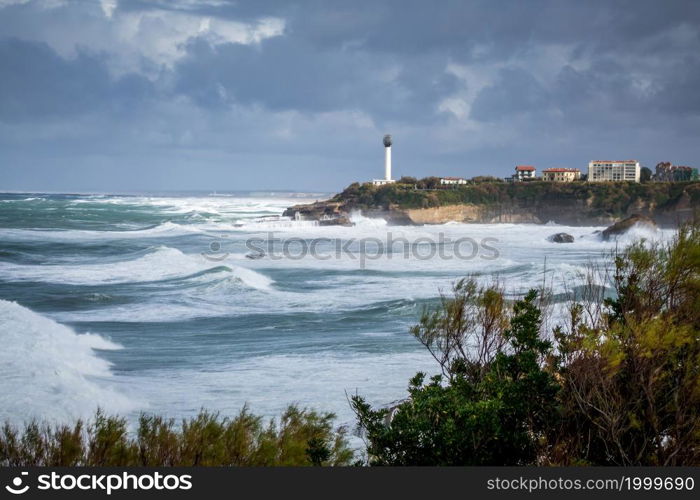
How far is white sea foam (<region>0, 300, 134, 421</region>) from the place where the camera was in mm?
13293

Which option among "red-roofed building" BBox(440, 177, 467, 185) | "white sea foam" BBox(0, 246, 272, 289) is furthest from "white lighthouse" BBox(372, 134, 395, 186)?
"white sea foam" BBox(0, 246, 272, 289)

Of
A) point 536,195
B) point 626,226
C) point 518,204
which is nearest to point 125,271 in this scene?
point 626,226

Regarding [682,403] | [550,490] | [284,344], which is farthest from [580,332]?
[284,344]

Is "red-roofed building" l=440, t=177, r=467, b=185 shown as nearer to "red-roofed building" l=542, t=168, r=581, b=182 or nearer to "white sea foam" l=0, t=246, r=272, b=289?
"red-roofed building" l=542, t=168, r=581, b=182

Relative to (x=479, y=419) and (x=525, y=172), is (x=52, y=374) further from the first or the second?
(x=525, y=172)

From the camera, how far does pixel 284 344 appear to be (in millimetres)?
19172

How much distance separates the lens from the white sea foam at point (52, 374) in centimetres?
1329

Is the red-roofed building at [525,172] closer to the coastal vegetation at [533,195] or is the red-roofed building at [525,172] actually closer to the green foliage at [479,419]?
the coastal vegetation at [533,195]

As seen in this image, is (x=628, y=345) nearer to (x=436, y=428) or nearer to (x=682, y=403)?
(x=682, y=403)

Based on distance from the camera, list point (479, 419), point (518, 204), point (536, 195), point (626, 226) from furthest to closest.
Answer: point (536, 195), point (518, 204), point (626, 226), point (479, 419)

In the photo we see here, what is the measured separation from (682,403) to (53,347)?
556 inches

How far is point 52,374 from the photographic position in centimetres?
1501

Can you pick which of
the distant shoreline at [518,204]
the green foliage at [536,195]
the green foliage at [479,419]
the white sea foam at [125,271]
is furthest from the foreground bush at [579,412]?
the green foliage at [536,195]

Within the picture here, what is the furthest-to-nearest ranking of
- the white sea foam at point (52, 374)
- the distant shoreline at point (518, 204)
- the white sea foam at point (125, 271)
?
the distant shoreline at point (518, 204) → the white sea foam at point (125, 271) → the white sea foam at point (52, 374)
